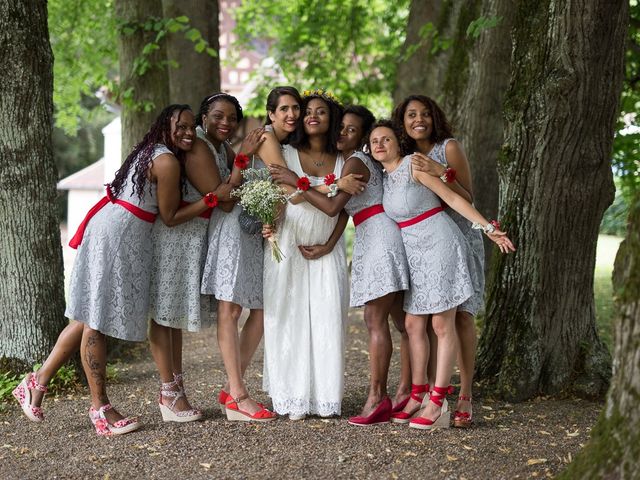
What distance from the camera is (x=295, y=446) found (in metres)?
5.08

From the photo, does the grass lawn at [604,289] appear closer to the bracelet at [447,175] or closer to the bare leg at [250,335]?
the bracelet at [447,175]

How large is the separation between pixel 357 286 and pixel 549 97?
6.19 ft

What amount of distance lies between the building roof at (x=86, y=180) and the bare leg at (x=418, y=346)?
24.8 m

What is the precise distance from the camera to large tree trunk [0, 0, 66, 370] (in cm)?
644

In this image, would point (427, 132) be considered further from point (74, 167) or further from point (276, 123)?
point (74, 167)

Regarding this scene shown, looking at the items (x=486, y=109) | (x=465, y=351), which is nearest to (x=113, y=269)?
(x=465, y=351)

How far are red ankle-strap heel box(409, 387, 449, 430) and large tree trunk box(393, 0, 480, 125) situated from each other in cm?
530

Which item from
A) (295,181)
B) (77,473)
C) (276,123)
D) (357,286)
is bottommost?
(77,473)

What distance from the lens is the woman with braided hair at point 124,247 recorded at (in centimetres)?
530

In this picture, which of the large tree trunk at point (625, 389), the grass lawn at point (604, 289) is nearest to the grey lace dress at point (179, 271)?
the large tree trunk at point (625, 389)

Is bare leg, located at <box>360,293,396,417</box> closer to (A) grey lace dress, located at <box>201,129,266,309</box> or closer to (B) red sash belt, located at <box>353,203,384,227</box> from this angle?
(B) red sash belt, located at <box>353,203,384,227</box>

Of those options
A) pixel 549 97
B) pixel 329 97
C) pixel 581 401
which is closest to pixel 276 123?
pixel 329 97

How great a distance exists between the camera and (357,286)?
5594 millimetres

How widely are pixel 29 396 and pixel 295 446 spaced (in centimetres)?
187
